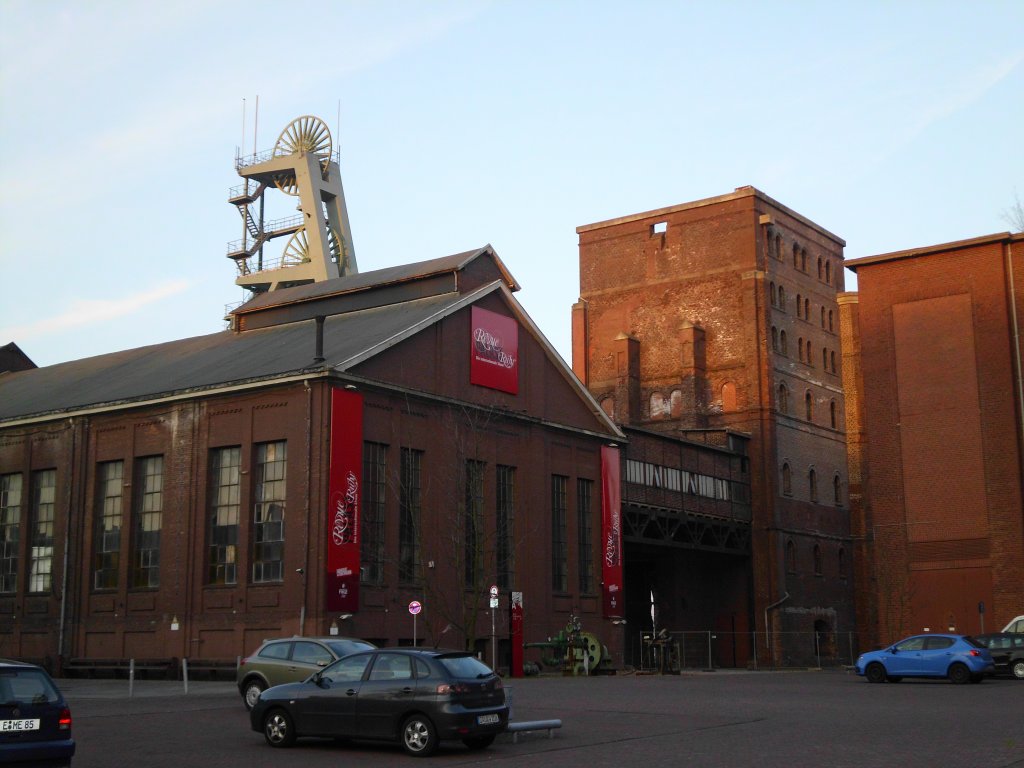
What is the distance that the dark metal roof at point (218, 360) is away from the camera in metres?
39.0

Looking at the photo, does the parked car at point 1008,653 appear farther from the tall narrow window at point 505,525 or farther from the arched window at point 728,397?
the arched window at point 728,397

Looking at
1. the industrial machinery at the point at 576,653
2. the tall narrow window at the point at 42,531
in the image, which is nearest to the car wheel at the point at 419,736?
the industrial machinery at the point at 576,653

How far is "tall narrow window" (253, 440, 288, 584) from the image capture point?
36.6 m

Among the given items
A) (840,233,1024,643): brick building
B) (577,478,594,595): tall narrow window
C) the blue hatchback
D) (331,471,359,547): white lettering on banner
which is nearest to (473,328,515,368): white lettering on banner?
(577,478,594,595): tall narrow window

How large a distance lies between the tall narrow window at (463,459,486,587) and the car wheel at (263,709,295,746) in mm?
22724

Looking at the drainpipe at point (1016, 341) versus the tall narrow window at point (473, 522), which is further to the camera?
the drainpipe at point (1016, 341)

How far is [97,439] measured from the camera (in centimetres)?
4178

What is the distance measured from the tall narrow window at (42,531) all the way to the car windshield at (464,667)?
96.3 ft

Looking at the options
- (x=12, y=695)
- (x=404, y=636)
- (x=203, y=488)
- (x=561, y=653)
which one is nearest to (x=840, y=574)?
(x=561, y=653)

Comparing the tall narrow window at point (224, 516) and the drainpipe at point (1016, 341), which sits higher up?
the drainpipe at point (1016, 341)

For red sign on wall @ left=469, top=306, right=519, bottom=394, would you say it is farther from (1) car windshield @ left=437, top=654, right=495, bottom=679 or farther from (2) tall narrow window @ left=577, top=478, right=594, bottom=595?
(1) car windshield @ left=437, top=654, right=495, bottom=679

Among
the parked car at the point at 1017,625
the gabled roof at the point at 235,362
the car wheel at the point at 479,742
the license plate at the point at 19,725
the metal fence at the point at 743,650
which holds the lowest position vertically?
the metal fence at the point at 743,650

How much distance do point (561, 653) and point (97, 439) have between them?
57.9ft

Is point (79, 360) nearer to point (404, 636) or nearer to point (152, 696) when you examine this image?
point (404, 636)
